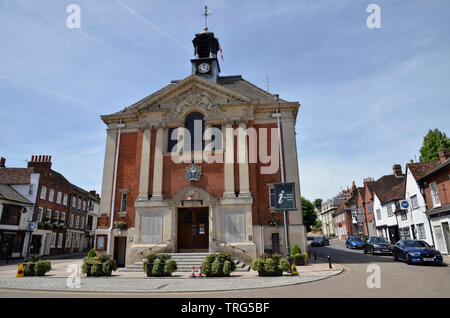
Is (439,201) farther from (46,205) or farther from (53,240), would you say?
(53,240)

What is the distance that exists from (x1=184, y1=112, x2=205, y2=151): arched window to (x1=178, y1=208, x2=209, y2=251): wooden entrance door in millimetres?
5295

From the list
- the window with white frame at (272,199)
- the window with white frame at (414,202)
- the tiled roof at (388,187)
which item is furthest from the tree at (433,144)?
the window with white frame at (272,199)

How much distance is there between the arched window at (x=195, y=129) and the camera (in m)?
24.2

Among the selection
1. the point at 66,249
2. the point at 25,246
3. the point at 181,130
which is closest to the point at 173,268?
the point at 181,130

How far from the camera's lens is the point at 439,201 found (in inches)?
1007

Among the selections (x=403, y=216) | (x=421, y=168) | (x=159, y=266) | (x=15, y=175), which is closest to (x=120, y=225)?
(x=159, y=266)

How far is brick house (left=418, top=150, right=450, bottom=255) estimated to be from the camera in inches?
953

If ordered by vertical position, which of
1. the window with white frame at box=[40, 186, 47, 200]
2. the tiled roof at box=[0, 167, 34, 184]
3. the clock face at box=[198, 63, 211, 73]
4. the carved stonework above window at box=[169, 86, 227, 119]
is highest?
the clock face at box=[198, 63, 211, 73]

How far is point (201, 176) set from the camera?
23.2m

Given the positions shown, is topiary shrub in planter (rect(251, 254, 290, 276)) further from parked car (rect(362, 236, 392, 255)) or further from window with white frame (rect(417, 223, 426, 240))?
window with white frame (rect(417, 223, 426, 240))

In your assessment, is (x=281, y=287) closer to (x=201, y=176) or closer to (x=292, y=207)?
(x=292, y=207)

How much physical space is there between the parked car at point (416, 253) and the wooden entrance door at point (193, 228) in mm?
13733

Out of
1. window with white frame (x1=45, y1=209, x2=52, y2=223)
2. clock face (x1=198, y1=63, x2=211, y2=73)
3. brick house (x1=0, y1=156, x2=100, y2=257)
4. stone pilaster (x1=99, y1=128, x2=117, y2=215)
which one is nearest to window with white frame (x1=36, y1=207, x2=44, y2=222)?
brick house (x1=0, y1=156, x2=100, y2=257)
